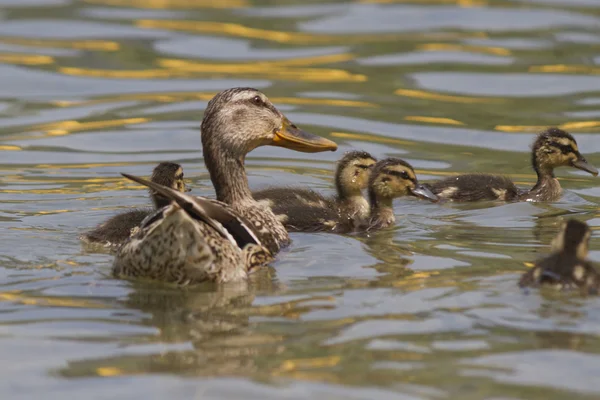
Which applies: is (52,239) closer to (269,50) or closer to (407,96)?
(407,96)

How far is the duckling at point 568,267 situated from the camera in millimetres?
5504

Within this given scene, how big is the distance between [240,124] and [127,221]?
0.83 meters

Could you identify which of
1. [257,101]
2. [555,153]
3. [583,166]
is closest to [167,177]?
[257,101]

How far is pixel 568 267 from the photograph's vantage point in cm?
557

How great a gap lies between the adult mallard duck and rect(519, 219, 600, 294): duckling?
56.5 inches

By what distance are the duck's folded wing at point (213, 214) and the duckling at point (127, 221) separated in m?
0.78

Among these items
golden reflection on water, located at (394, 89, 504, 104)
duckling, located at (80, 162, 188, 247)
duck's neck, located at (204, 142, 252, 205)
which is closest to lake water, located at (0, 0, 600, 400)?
golden reflection on water, located at (394, 89, 504, 104)

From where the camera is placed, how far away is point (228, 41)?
1369cm

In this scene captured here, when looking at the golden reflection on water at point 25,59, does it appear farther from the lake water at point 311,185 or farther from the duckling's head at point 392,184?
the duckling's head at point 392,184

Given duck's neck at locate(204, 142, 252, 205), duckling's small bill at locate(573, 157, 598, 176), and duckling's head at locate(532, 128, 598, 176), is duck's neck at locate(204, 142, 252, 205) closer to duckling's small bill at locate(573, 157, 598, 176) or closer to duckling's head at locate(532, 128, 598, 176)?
duckling's head at locate(532, 128, 598, 176)

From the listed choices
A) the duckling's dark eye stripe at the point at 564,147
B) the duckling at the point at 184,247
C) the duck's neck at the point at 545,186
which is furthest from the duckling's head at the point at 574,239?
the duckling's dark eye stripe at the point at 564,147

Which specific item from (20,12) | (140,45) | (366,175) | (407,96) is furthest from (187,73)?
(366,175)

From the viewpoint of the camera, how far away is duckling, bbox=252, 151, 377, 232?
7.59m

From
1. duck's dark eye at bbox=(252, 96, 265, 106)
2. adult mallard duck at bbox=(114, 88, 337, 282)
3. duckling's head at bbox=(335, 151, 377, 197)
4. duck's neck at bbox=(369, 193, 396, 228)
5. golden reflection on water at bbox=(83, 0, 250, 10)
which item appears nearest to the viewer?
adult mallard duck at bbox=(114, 88, 337, 282)
